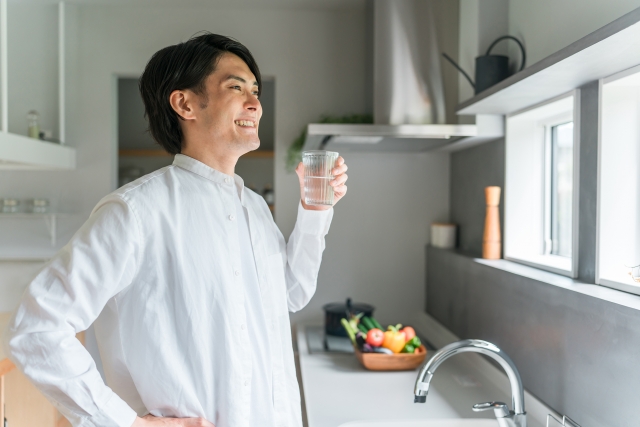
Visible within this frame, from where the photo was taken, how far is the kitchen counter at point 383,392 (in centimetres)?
153

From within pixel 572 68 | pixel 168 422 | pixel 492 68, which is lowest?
pixel 168 422

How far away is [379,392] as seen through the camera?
1741mm

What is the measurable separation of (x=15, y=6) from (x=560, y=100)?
8.73ft

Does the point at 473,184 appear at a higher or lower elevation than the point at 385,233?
higher

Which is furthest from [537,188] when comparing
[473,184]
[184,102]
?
[184,102]

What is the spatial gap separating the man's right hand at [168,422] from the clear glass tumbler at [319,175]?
516 mm

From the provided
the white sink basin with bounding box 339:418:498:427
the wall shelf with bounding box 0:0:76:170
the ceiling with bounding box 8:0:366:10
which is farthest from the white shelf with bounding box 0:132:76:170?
the white sink basin with bounding box 339:418:498:427

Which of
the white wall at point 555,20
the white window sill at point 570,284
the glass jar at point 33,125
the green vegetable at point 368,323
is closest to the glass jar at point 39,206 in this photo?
the glass jar at point 33,125

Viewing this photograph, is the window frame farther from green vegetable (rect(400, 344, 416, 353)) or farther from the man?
the man

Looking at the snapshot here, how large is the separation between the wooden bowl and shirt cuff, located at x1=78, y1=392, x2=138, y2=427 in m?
1.16

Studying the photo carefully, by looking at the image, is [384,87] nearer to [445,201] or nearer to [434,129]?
[434,129]

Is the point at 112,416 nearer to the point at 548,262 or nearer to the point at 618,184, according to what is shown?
the point at 618,184

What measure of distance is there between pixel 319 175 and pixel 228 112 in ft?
0.81

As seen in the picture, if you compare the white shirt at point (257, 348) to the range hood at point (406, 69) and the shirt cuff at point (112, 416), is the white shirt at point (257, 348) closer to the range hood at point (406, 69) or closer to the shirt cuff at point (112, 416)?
the shirt cuff at point (112, 416)
